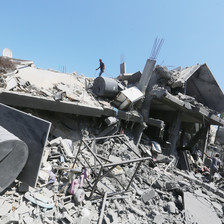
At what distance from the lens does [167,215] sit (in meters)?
4.23

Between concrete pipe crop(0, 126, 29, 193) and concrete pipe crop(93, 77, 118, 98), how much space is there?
18.4 ft

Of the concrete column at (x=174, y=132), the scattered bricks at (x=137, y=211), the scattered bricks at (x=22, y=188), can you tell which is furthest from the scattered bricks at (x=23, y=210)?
the concrete column at (x=174, y=132)

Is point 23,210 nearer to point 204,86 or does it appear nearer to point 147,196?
point 147,196

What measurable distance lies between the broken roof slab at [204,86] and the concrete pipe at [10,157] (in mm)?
10486

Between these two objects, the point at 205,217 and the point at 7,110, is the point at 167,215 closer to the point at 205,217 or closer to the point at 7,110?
the point at 205,217

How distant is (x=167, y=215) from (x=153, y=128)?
8.93 meters

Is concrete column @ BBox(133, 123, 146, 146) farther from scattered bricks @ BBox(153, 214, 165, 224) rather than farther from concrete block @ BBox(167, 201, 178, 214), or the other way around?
scattered bricks @ BBox(153, 214, 165, 224)

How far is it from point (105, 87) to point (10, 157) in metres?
5.85

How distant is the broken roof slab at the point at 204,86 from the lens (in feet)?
37.3

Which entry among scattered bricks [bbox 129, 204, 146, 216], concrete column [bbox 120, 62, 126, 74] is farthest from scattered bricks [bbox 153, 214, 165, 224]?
concrete column [bbox 120, 62, 126, 74]

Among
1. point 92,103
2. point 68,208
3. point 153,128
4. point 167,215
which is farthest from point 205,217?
point 153,128

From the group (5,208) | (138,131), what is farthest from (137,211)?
Answer: (138,131)

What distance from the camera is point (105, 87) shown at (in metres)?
8.15

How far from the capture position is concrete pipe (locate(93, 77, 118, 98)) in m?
8.21
